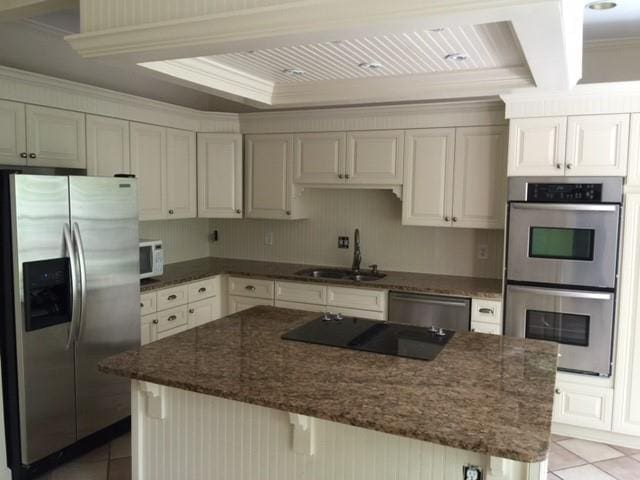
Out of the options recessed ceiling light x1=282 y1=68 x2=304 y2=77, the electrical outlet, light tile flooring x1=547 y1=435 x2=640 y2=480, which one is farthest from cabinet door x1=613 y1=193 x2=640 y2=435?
the electrical outlet

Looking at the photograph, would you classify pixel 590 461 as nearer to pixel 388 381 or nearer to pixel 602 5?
pixel 388 381

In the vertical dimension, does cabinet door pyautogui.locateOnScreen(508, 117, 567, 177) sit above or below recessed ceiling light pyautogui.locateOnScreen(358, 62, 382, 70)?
below

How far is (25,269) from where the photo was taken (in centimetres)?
280

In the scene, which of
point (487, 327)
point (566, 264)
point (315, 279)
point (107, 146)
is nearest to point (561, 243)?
point (566, 264)

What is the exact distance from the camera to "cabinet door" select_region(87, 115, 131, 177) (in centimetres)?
369

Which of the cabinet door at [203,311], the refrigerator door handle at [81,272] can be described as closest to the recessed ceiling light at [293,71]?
the refrigerator door handle at [81,272]

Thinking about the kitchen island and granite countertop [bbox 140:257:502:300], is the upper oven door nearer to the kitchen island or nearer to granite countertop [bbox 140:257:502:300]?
granite countertop [bbox 140:257:502:300]

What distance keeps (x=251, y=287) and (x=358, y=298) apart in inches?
38.3

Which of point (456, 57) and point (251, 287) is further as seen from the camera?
point (251, 287)

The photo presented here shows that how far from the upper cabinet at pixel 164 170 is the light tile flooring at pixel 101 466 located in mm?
1694

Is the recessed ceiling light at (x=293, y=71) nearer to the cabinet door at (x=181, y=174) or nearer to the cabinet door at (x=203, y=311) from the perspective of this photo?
the cabinet door at (x=181, y=174)

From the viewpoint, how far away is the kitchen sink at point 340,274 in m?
4.43

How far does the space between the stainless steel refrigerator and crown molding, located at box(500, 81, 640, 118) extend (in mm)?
2550

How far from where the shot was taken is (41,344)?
2.92 meters
